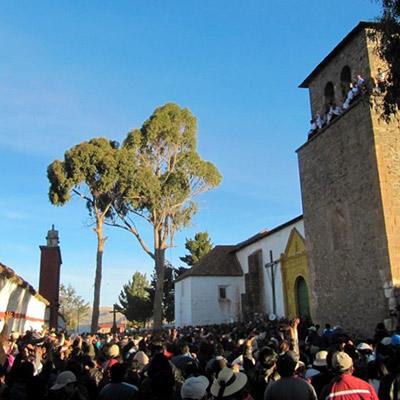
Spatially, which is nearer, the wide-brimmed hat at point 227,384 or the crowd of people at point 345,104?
the wide-brimmed hat at point 227,384

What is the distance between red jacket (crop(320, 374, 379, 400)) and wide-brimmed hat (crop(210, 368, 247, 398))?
2.38 ft

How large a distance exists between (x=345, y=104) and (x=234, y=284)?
67.8 feet

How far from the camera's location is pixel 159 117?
90.7 feet

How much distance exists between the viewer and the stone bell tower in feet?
45.0

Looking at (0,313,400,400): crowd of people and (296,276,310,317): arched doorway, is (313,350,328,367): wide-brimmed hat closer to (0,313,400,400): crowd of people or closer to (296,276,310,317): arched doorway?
(0,313,400,400): crowd of people

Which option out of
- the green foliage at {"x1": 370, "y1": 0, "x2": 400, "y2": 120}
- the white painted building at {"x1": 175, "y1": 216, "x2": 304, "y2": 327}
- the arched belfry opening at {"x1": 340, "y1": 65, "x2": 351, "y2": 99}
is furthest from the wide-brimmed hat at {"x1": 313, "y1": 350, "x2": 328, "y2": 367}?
the white painted building at {"x1": 175, "y1": 216, "x2": 304, "y2": 327}

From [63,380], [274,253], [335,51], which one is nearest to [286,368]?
[63,380]

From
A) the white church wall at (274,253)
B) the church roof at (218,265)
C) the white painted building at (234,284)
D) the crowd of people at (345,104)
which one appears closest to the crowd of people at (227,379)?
the crowd of people at (345,104)

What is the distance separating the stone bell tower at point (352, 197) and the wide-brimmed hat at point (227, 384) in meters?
10.5

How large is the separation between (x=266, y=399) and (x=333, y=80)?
1543 centimetres

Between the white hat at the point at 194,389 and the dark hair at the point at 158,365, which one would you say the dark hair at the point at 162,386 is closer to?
the white hat at the point at 194,389

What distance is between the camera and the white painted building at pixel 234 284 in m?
28.0

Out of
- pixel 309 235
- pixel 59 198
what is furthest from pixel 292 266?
pixel 59 198

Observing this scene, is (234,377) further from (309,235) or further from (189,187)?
(189,187)
